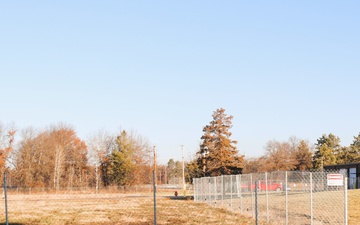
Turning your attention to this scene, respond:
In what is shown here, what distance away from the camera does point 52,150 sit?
3622 inches

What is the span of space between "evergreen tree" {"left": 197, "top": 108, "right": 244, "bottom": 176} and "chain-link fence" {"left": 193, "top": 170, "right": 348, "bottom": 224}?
78.0ft

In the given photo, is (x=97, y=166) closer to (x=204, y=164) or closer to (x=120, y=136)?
(x=120, y=136)

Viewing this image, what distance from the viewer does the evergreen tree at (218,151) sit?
7088 centimetres

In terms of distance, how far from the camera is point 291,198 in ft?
Answer: 104

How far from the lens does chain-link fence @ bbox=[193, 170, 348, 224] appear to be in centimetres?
1794

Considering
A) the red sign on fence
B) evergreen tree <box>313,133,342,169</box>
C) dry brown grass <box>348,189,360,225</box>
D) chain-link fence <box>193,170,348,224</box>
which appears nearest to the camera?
the red sign on fence

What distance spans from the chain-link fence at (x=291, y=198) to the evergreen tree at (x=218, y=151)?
78.0 feet

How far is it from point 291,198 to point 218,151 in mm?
39625

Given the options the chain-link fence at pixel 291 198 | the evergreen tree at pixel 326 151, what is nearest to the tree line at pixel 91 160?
the evergreen tree at pixel 326 151

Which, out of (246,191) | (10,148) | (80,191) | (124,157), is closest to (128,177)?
(124,157)

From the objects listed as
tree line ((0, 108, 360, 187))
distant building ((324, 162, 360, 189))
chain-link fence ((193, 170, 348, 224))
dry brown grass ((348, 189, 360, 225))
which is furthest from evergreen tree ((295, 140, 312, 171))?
dry brown grass ((348, 189, 360, 225))

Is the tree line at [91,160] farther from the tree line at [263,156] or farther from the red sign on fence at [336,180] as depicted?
the red sign on fence at [336,180]

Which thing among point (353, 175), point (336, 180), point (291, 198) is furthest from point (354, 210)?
point (353, 175)

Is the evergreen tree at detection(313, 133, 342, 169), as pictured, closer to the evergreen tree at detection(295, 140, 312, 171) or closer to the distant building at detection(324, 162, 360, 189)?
the evergreen tree at detection(295, 140, 312, 171)
